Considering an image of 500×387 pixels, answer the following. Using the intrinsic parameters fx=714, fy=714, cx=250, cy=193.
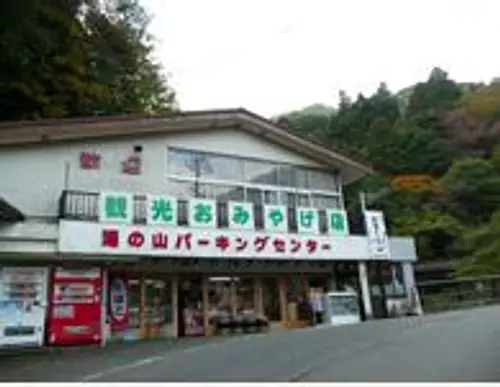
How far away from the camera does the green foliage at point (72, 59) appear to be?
19.1 m

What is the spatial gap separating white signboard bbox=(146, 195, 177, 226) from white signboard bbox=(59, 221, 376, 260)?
0.24 metres

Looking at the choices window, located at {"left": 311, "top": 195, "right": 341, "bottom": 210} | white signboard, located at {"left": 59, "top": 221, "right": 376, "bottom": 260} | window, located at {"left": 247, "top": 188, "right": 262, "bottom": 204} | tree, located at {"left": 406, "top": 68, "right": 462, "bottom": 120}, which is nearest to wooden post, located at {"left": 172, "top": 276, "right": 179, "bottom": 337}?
white signboard, located at {"left": 59, "top": 221, "right": 376, "bottom": 260}

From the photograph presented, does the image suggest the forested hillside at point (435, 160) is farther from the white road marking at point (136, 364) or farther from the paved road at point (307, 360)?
the white road marking at point (136, 364)

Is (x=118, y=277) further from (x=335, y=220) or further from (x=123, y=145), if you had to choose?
(x=335, y=220)

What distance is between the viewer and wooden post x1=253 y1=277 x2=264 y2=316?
72.7 feet

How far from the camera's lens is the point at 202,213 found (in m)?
19.7

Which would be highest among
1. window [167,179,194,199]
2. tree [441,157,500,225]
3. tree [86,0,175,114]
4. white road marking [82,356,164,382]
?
tree [86,0,175,114]

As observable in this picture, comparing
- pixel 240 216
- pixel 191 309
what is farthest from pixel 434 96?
pixel 191 309

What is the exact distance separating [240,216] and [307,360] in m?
9.90

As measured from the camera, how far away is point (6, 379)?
33.7 feet

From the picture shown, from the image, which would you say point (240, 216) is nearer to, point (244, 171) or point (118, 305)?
point (244, 171)

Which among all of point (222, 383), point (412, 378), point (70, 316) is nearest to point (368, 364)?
point (412, 378)

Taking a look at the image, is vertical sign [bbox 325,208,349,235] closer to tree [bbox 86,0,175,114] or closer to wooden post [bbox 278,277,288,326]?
wooden post [bbox 278,277,288,326]

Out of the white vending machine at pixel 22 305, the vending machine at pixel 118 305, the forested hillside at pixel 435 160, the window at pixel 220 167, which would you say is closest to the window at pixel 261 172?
the window at pixel 220 167
